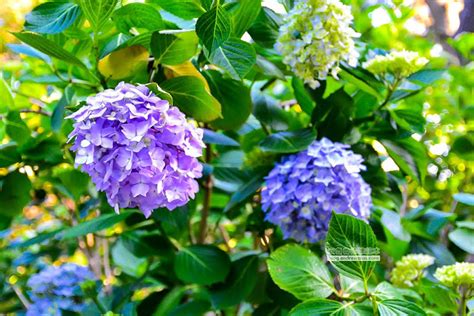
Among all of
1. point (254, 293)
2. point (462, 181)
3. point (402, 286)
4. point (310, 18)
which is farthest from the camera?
point (462, 181)

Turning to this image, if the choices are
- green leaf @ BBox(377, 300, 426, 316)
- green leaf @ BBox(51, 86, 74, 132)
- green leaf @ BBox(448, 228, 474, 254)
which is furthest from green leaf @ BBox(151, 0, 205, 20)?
green leaf @ BBox(448, 228, 474, 254)

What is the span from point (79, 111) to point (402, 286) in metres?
0.59

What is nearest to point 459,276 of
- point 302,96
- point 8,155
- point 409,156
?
point 409,156

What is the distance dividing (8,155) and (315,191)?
0.52 m

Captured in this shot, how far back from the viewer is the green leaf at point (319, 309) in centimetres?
59

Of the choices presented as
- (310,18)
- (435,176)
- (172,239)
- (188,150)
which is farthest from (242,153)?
(435,176)

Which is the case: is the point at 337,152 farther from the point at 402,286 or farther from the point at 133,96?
the point at 133,96

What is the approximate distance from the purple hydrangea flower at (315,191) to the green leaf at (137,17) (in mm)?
286

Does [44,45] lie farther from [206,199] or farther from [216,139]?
[206,199]

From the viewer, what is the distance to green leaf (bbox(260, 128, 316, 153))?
0.85 metres

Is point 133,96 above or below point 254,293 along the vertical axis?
above

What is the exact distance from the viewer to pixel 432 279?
98 cm

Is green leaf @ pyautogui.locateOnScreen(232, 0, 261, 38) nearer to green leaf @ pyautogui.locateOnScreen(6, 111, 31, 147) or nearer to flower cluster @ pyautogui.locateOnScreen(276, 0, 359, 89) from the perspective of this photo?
flower cluster @ pyautogui.locateOnScreen(276, 0, 359, 89)

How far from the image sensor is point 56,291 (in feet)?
3.80
